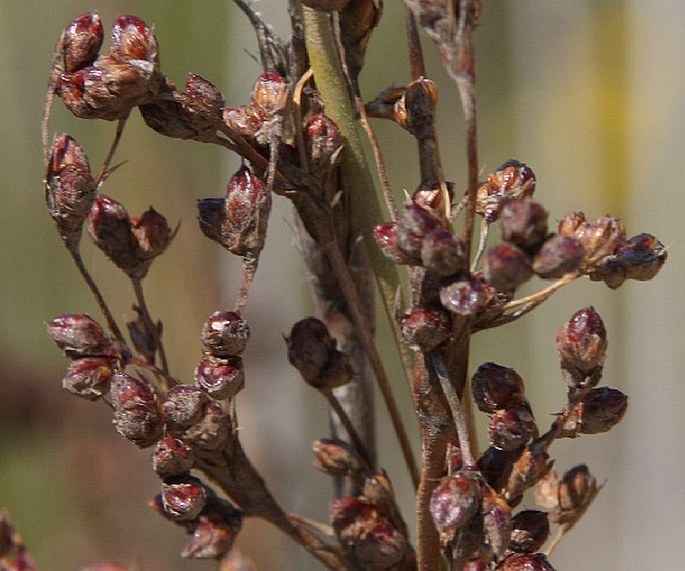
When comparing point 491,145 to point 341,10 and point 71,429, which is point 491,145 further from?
point 341,10

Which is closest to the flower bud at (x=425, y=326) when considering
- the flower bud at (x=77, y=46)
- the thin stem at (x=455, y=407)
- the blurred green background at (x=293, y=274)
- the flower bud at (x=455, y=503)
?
the thin stem at (x=455, y=407)

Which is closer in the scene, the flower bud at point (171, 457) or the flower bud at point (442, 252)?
the flower bud at point (442, 252)

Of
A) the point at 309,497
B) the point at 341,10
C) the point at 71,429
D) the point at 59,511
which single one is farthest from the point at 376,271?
the point at 59,511

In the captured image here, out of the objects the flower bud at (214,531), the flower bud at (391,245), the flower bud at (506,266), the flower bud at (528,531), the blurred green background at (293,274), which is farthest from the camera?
the blurred green background at (293,274)

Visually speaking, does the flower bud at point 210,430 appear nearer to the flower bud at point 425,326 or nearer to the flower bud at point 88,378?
the flower bud at point 88,378

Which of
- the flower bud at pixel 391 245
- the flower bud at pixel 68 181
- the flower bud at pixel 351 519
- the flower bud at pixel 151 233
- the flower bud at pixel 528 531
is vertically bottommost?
the flower bud at pixel 351 519

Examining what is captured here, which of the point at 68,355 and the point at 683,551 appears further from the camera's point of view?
the point at 683,551

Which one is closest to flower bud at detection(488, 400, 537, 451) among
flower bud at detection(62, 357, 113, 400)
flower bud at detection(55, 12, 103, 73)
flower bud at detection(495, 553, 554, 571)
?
flower bud at detection(495, 553, 554, 571)
